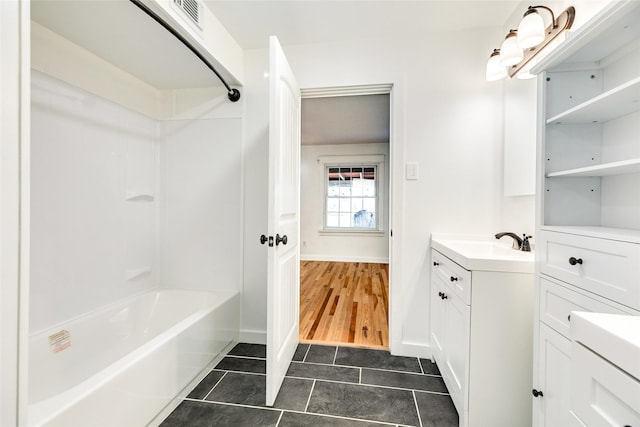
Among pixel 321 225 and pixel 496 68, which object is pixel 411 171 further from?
pixel 321 225

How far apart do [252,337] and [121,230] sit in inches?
50.1

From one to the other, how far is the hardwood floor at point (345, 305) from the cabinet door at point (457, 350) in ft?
2.16

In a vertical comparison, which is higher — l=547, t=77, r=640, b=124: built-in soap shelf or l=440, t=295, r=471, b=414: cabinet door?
l=547, t=77, r=640, b=124: built-in soap shelf

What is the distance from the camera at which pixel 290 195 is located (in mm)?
1743

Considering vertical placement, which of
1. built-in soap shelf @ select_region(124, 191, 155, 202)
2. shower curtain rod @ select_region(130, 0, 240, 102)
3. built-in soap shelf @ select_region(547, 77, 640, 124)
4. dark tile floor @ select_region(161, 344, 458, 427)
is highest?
shower curtain rod @ select_region(130, 0, 240, 102)

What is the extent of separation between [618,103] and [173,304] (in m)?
2.72

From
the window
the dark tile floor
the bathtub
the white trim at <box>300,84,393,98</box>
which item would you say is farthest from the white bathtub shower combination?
the window

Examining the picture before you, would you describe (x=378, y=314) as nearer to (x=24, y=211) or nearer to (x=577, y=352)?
(x=577, y=352)

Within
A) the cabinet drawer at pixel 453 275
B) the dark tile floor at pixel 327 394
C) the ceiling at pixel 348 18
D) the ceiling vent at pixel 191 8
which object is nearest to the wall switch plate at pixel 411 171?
the cabinet drawer at pixel 453 275

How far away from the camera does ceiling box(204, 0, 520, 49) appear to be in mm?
1622

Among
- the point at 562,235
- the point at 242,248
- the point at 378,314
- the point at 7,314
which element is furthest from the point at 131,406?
the point at 378,314

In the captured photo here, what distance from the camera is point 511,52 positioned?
4.66 feet

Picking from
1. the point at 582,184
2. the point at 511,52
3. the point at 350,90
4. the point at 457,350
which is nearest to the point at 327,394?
the point at 457,350

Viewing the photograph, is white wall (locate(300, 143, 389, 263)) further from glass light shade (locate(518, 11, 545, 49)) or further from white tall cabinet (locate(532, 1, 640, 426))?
white tall cabinet (locate(532, 1, 640, 426))
